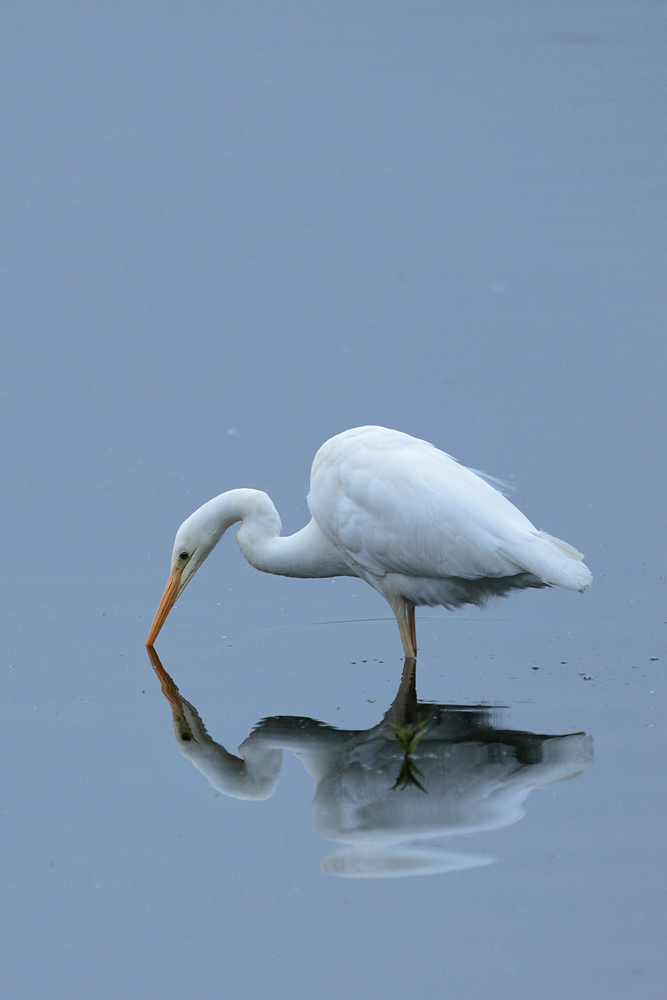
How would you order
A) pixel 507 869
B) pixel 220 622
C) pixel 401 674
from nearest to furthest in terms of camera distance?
pixel 507 869, pixel 401 674, pixel 220 622

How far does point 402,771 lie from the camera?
5.07 metres

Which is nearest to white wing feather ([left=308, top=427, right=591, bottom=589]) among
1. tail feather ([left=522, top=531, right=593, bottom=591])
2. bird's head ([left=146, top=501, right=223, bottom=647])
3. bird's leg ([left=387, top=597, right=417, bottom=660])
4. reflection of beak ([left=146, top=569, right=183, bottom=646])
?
tail feather ([left=522, top=531, right=593, bottom=591])

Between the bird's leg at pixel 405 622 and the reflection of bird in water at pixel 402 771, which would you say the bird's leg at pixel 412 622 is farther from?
the reflection of bird in water at pixel 402 771

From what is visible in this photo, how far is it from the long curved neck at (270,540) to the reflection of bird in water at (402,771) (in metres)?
0.93

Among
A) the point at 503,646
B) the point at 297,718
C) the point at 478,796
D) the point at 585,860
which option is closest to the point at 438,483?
the point at 503,646

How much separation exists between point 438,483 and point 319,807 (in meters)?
1.79

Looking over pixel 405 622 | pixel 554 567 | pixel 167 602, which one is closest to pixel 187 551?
pixel 167 602

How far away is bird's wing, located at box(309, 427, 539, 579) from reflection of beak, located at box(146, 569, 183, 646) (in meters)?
0.83

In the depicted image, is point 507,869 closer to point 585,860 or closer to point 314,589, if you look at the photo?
point 585,860

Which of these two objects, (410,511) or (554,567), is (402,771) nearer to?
(554,567)

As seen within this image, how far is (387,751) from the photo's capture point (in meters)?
5.28

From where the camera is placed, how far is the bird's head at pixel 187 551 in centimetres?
659

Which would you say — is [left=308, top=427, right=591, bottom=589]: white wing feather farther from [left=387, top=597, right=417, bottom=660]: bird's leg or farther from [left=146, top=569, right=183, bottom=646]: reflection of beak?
[left=146, top=569, right=183, bottom=646]: reflection of beak

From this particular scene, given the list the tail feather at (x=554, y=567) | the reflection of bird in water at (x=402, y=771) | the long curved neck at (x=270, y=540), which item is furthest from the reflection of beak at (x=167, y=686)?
the tail feather at (x=554, y=567)
